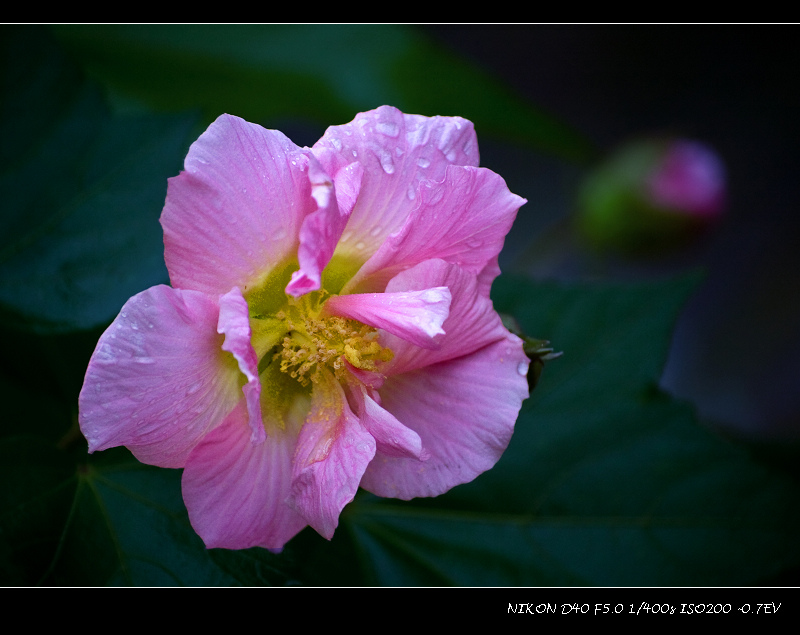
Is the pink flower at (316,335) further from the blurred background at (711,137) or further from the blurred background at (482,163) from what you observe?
the blurred background at (711,137)

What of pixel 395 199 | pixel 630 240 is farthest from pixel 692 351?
pixel 395 199

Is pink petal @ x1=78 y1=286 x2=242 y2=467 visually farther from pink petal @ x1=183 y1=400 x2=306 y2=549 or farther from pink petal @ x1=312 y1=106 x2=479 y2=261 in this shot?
pink petal @ x1=312 y1=106 x2=479 y2=261

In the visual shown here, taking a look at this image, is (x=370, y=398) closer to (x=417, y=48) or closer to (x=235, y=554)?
(x=235, y=554)

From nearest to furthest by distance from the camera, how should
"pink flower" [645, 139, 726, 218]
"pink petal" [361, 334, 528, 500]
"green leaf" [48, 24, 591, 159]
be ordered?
"pink petal" [361, 334, 528, 500] → "green leaf" [48, 24, 591, 159] → "pink flower" [645, 139, 726, 218]

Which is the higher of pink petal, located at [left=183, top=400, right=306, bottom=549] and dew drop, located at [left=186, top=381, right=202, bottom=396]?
dew drop, located at [left=186, top=381, right=202, bottom=396]

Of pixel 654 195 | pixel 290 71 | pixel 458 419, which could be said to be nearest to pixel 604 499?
pixel 458 419

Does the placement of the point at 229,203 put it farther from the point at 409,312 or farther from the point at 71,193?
the point at 71,193

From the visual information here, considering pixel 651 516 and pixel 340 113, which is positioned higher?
pixel 340 113

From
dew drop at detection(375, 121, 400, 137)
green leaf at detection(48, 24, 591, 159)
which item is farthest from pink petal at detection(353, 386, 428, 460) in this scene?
green leaf at detection(48, 24, 591, 159)
